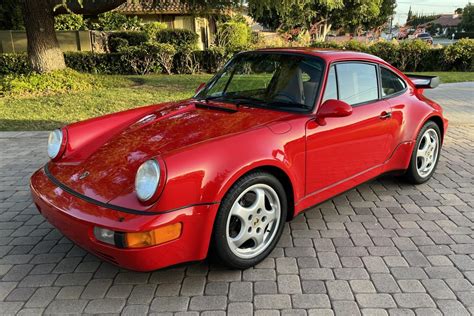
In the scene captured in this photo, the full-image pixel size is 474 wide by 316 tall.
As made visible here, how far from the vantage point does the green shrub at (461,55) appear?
15.5 metres

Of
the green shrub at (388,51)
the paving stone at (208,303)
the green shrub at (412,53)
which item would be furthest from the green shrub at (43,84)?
the green shrub at (412,53)

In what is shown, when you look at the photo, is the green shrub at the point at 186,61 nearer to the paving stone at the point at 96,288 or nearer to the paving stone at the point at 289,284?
the paving stone at the point at 96,288

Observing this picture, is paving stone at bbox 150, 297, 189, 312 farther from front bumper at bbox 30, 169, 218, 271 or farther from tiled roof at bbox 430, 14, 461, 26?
tiled roof at bbox 430, 14, 461, 26

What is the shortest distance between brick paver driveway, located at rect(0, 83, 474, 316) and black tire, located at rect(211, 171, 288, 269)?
0.10 meters

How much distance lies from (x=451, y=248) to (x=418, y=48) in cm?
1429

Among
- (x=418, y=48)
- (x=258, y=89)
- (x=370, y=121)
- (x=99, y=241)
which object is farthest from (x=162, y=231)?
(x=418, y=48)

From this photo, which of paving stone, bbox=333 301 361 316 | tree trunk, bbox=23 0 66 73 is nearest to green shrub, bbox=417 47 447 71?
tree trunk, bbox=23 0 66 73

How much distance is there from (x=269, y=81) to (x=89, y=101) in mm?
6919

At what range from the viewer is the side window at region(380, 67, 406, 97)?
396 centimetres

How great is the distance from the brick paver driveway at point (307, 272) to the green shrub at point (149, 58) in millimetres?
11547

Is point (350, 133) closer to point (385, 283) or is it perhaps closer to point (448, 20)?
point (385, 283)

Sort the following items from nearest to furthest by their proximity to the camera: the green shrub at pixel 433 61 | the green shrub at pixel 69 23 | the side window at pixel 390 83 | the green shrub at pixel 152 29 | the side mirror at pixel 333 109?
the side mirror at pixel 333 109, the side window at pixel 390 83, the green shrub at pixel 433 61, the green shrub at pixel 69 23, the green shrub at pixel 152 29

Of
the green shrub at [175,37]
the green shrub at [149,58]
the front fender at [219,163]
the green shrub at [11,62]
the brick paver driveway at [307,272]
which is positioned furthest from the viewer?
the green shrub at [175,37]

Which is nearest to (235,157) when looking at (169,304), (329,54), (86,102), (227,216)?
(227,216)
